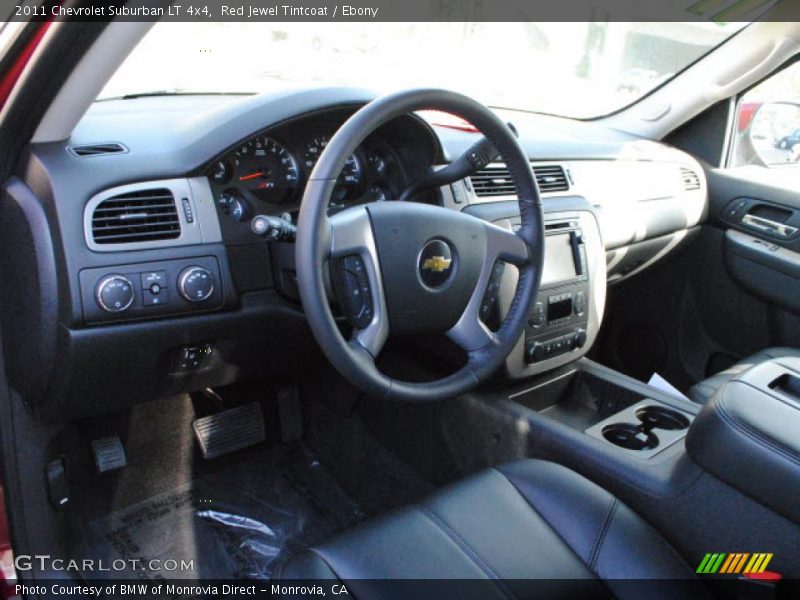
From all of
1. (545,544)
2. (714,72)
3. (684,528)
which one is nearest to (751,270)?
(714,72)

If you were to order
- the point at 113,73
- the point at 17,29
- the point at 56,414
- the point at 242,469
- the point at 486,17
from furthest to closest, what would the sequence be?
the point at 486,17 < the point at 242,469 < the point at 56,414 < the point at 113,73 < the point at 17,29

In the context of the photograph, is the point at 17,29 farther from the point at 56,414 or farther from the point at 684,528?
the point at 684,528

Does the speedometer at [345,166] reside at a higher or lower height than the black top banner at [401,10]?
lower

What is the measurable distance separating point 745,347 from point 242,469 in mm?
1887

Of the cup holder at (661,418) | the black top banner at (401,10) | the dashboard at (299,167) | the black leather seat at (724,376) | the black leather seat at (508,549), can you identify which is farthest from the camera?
the black leather seat at (724,376)

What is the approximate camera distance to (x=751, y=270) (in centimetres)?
260

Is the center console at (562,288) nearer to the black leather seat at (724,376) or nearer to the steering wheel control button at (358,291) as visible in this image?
the black leather seat at (724,376)

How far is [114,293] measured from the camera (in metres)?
1.47

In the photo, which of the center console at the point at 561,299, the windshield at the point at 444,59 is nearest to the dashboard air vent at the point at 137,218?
the windshield at the point at 444,59

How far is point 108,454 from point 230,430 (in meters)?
0.41

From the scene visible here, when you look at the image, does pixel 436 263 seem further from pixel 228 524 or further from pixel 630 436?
pixel 228 524

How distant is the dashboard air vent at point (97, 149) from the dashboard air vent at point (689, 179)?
2078 millimetres

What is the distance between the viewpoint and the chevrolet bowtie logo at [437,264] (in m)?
1.39

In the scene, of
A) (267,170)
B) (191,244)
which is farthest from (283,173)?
A: (191,244)
